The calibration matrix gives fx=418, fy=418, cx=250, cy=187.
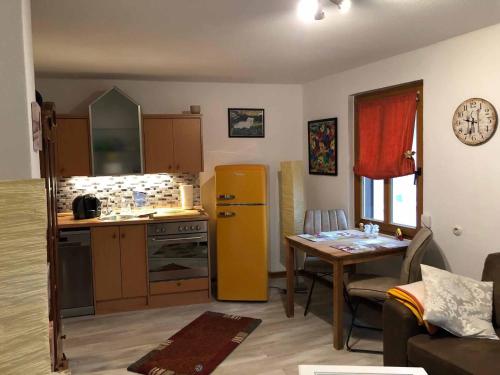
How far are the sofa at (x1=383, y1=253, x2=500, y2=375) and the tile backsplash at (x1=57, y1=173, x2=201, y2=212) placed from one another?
287 cm

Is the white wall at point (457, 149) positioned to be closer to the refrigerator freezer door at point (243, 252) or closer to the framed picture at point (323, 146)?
the framed picture at point (323, 146)

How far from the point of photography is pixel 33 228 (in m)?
1.31

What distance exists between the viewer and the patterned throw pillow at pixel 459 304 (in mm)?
2438

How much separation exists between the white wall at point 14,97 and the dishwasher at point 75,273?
2623mm

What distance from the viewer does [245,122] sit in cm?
505

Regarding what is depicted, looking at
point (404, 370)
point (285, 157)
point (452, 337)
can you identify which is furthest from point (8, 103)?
point (285, 157)

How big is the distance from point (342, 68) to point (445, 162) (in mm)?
1519

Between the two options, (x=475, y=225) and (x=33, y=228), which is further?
(x=475, y=225)

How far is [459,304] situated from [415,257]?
2.08 feet

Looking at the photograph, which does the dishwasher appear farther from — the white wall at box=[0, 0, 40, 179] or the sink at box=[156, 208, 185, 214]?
the white wall at box=[0, 0, 40, 179]

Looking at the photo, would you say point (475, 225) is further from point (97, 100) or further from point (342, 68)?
point (97, 100)

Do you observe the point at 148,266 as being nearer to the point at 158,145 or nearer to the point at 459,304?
the point at 158,145

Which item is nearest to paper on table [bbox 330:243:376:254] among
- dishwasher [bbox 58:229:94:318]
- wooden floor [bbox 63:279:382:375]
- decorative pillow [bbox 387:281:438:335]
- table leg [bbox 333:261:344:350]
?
table leg [bbox 333:261:344:350]

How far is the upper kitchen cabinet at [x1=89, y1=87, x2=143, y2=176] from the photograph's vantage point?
4309 mm
